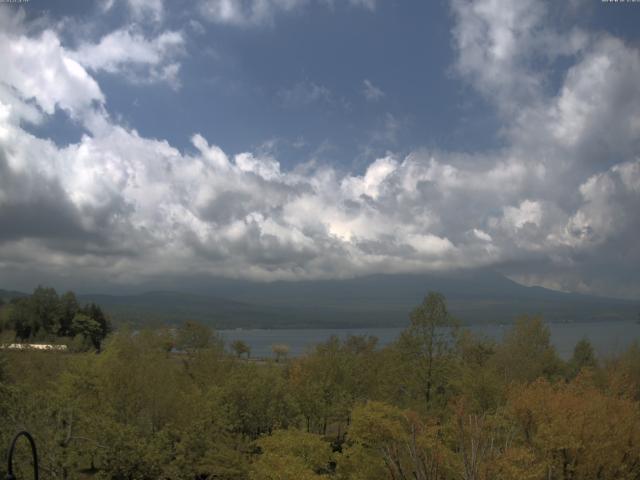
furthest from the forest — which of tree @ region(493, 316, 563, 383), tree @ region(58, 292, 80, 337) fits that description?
tree @ region(58, 292, 80, 337)

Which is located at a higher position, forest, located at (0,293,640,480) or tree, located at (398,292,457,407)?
tree, located at (398,292,457,407)

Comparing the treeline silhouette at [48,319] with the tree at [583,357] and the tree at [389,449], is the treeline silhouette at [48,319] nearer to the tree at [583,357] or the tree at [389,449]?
the tree at [583,357]

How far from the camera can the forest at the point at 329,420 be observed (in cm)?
2475

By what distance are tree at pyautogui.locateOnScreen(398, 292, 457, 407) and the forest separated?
0.32ft

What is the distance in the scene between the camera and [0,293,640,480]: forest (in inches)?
974

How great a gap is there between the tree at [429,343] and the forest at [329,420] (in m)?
0.10

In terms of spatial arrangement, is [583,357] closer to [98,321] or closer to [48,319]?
[98,321]

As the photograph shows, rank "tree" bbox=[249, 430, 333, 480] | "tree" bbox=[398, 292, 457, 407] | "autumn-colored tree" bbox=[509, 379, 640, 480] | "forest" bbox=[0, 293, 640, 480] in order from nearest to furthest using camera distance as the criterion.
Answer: "tree" bbox=[249, 430, 333, 480]
"forest" bbox=[0, 293, 640, 480]
"autumn-colored tree" bbox=[509, 379, 640, 480]
"tree" bbox=[398, 292, 457, 407]

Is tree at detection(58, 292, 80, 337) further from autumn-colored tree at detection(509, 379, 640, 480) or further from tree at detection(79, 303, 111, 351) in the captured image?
autumn-colored tree at detection(509, 379, 640, 480)

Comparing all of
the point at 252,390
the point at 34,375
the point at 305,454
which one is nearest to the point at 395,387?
the point at 252,390

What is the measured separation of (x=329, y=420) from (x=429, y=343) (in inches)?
471

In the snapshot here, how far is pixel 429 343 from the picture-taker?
1725 inches

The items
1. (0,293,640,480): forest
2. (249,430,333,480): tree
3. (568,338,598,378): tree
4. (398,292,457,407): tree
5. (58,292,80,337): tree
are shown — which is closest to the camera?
(249,430,333,480): tree

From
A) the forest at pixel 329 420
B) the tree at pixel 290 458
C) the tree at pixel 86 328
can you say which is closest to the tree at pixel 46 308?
the tree at pixel 86 328
